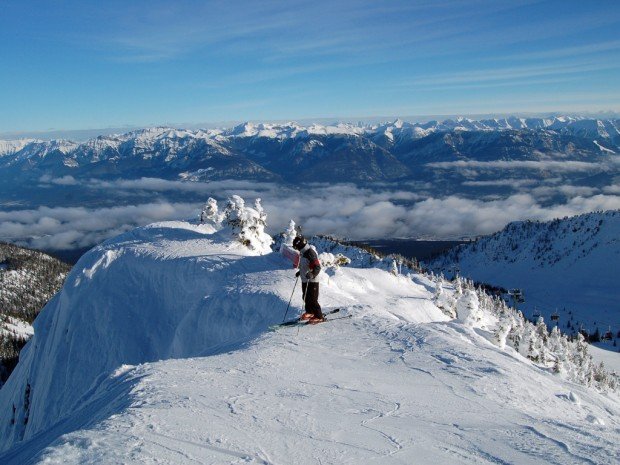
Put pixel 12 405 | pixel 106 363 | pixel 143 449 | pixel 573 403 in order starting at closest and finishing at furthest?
pixel 143 449
pixel 573 403
pixel 106 363
pixel 12 405

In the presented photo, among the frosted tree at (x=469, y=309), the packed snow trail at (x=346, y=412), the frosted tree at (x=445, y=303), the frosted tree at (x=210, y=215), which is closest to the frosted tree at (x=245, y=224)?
the frosted tree at (x=210, y=215)

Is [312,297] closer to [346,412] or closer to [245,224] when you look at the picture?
[346,412]

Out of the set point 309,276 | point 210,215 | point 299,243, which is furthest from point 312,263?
point 210,215

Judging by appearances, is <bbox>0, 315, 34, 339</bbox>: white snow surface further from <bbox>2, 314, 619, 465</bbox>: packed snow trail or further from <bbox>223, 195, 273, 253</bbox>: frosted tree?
<bbox>2, 314, 619, 465</bbox>: packed snow trail

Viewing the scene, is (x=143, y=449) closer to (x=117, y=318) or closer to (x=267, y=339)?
(x=267, y=339)

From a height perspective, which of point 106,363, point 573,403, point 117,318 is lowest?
point 106,363

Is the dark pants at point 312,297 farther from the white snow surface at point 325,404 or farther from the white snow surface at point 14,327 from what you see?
the white snow surface at point 14,327

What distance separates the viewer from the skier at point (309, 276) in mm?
18141

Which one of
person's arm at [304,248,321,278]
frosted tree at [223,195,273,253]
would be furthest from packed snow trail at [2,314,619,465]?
frosted tree at [223,195,273,253]

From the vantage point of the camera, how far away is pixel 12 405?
3722cm

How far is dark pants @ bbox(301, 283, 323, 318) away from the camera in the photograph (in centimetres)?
1833

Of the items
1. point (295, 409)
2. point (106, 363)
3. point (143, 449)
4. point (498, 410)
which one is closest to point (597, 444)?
point (498, 410)

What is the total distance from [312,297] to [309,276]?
90 cm

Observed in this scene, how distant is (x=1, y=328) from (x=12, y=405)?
152 m
